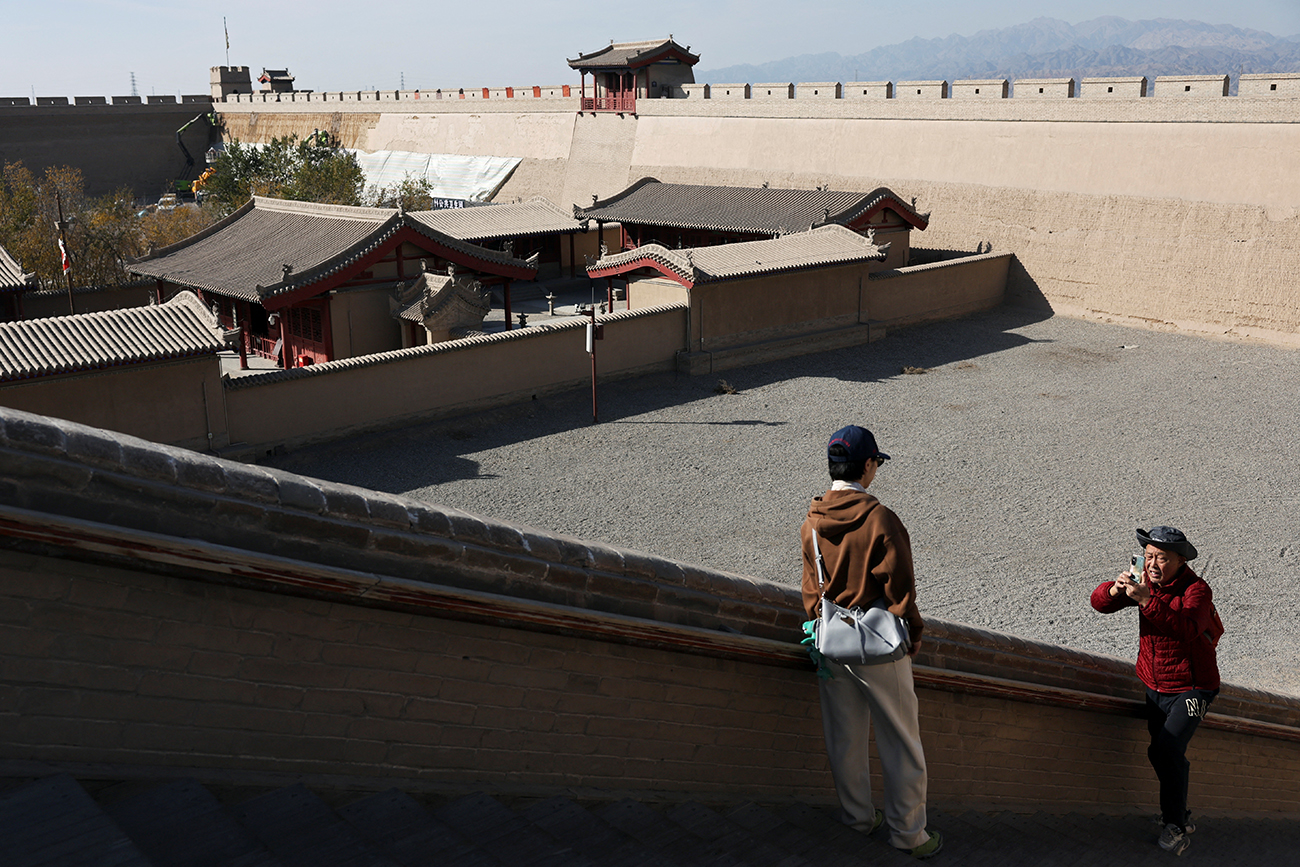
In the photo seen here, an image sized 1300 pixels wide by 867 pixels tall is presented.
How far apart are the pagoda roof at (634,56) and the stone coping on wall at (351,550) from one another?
1413 inches

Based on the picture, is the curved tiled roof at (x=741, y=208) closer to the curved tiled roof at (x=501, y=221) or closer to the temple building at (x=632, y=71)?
the curved tiled roof at (x=501, y=221)

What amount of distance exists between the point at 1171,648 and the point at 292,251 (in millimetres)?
19077

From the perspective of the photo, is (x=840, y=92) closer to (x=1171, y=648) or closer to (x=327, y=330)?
(x=327, y=330)

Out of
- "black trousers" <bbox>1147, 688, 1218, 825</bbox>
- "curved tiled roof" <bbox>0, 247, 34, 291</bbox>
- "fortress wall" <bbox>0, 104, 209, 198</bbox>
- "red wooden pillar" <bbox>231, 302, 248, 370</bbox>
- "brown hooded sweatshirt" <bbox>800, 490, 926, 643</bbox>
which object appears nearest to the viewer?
"brown hooded sweatshirt" <bbox>800, 490, 926, 643</bbox>

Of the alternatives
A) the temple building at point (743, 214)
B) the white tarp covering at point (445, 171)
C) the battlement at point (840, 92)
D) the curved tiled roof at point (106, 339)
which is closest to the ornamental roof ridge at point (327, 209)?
the curved tiled roof at point (106, 339)

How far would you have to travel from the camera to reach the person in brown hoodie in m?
4.14

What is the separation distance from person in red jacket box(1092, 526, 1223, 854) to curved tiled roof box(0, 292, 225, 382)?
40.4ft

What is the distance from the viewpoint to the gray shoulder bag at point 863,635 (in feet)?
13.6

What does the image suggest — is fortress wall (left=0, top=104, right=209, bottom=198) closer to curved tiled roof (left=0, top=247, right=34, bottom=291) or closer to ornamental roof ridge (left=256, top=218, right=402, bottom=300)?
curved tiled roof (left=0, top=247, right=34, bottom=291)

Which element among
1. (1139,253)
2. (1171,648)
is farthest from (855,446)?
(1139,253)

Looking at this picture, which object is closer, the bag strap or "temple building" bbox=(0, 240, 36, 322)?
the bag strap

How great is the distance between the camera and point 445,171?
1747 inches

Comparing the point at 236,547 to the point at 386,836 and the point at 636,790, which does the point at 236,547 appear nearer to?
the point at 386,836

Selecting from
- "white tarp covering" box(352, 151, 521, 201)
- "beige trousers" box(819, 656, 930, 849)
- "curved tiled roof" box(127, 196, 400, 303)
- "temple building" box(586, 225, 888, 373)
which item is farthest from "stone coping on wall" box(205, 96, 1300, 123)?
"beige trousers" box(819, 656, 930, 849)
